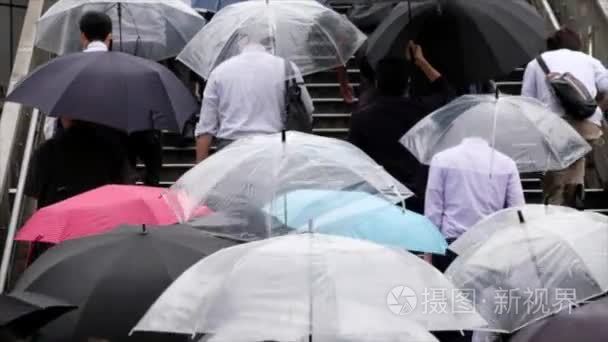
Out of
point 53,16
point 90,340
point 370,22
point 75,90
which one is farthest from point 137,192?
point 370,22

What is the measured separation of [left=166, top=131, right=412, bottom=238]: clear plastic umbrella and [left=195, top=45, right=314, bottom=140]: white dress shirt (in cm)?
266

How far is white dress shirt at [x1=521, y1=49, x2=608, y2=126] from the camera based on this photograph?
44.5 feet

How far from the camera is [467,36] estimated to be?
12.5 meters

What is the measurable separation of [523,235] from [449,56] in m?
4.37

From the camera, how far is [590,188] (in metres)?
14.9

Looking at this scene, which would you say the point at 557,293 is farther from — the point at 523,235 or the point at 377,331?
the point at 377,331

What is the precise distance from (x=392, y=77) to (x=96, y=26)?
7.28 ft

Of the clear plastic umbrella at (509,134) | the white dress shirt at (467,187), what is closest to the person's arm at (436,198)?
the white dress shirt at (467,187)

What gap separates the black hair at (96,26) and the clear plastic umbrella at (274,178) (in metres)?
3.36

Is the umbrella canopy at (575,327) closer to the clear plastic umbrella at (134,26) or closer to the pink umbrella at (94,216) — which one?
the pink umbrella at (94,216)

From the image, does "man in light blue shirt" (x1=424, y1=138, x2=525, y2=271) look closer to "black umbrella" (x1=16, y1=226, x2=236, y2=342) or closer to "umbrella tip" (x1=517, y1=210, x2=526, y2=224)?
"umbrella tip" (x1=517, y1=210, x2=526, y2=224)

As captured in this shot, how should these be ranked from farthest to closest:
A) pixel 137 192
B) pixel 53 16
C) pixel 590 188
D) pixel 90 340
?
pixel 590 188 < pixel 53 16 < pixel 137 192 < pixel 90 340

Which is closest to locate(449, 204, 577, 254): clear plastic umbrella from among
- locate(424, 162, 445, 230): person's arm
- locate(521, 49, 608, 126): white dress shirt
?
locate(424, 162, 445, 230): person's arm

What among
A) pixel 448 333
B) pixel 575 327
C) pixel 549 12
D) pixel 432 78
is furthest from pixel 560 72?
pixel 575 327
